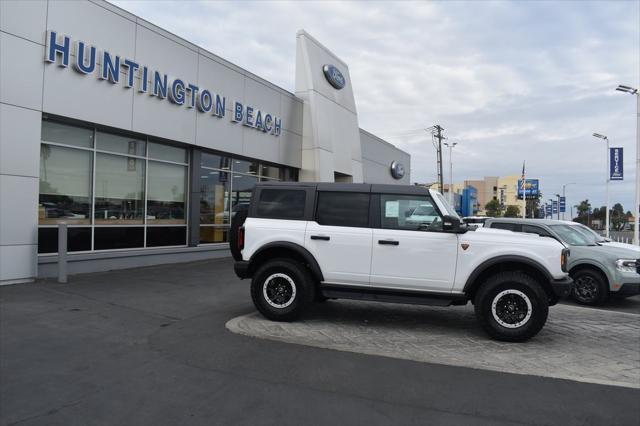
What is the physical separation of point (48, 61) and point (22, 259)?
4196 mm

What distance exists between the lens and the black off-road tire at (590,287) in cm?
866

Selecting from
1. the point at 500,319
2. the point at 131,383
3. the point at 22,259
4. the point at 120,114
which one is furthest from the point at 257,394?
the point at 120,114

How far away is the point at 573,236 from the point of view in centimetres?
974

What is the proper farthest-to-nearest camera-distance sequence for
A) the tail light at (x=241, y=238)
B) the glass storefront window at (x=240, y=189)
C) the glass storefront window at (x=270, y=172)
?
the glass storefront window at (x=270, y=172)
the glass storefront window at (x=240, y=189)
the tail light at (x=241, y=238)

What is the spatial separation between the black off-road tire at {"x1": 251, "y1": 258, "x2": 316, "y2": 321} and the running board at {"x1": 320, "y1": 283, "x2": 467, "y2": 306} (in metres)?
0.26

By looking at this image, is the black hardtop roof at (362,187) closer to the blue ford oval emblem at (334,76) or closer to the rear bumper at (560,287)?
the rear bumper at (560,287)

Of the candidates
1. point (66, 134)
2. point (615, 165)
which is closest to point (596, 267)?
point (66, 134)

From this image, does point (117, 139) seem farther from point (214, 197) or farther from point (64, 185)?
point (214, 197)

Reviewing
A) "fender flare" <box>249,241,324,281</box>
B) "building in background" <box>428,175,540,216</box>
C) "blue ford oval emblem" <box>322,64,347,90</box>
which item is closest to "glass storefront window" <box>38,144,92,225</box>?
"fender flare" <box>249,241,324,281</box>

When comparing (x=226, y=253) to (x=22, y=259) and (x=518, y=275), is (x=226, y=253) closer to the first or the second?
(x=22, y=259)

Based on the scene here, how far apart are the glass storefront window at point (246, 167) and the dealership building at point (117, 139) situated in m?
0.08

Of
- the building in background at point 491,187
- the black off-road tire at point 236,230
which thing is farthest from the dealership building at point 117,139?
the building in background at point 491,187

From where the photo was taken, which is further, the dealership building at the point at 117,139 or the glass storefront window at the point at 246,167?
Result: the glass storefront window at the point at 246,167

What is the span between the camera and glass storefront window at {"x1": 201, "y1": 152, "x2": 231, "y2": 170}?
14.8m
